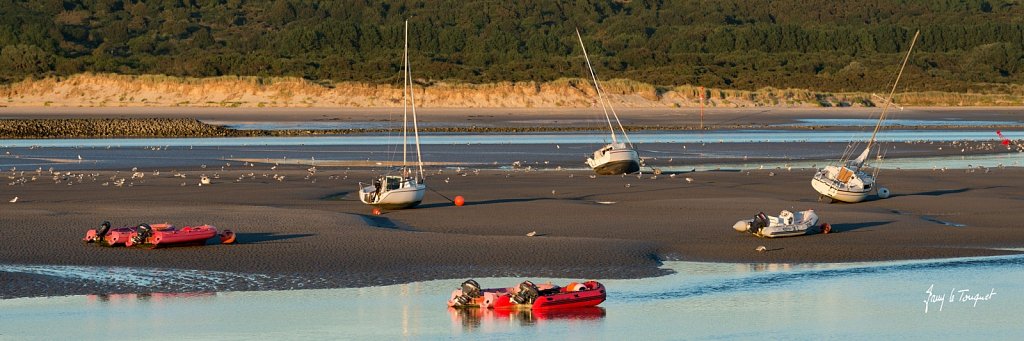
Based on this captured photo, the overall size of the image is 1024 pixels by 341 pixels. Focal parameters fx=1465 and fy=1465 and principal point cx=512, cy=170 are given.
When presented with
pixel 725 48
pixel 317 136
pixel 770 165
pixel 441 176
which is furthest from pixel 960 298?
pixel 725 48

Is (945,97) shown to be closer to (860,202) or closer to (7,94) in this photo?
(7,94)

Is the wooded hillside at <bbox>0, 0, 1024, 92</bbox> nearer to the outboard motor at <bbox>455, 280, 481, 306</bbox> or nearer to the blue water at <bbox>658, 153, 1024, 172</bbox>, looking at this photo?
the blue water at <bbox>658, 153, 1024, 172</bbox>

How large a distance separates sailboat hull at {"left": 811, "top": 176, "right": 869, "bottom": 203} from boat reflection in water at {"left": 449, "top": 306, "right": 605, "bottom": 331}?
12813mm

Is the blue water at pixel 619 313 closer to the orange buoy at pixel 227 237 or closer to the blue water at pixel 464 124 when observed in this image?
the orange buoy at pixel 227 237

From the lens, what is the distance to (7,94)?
363 ft

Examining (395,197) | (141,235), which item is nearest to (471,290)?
(141,235)

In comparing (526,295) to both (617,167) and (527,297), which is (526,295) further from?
(617,167)

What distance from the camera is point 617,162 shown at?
1489 inches

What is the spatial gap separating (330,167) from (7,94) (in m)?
75.9

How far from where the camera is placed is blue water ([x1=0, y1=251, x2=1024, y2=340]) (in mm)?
15719

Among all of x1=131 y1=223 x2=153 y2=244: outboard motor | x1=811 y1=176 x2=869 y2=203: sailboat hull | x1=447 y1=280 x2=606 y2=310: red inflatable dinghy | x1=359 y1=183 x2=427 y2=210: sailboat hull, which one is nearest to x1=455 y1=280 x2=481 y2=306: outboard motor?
x1=447 y1=280 x2=606 y2=310: red inflatable dinghy

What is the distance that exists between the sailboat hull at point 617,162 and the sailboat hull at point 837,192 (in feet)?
29.7

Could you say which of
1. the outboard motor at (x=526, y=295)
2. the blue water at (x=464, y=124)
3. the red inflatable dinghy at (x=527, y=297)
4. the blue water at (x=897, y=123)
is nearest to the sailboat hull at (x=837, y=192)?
the red inflatable dinghy at (x=527, y=297)

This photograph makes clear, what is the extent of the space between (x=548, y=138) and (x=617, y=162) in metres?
24.2
